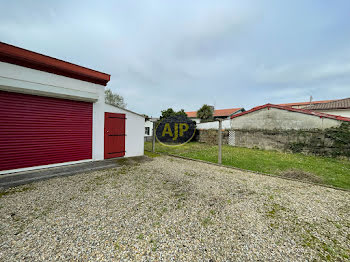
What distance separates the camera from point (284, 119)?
35.9 ft

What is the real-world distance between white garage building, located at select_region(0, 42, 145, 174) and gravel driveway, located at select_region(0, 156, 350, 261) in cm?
188

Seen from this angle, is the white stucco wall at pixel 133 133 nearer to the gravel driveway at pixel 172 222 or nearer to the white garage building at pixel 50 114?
the white garage building at pixel 50 114

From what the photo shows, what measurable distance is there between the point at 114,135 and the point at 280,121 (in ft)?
40.1

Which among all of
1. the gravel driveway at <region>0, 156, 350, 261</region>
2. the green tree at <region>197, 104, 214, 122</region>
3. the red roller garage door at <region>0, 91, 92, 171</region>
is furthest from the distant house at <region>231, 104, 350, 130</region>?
the green tree at <region>197, 104, 214, 122</region>

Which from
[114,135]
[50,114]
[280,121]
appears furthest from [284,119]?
[50,114]

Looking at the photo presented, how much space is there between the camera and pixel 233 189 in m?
3.78

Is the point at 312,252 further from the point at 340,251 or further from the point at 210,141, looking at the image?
the point at 210,141

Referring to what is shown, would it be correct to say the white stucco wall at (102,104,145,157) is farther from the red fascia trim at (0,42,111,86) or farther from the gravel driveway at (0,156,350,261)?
the gravel driveway at (0,156,350,261)

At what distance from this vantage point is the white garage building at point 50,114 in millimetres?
4535

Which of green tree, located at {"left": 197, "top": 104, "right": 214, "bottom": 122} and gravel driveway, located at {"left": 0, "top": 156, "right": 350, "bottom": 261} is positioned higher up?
green tree, located at {"left": 197, "top": 104, "right": 214, "bottom": 122}

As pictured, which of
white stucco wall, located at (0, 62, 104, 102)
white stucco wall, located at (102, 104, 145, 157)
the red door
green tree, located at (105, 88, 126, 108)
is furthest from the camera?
green tree, located at (105, 88, 126, 108)

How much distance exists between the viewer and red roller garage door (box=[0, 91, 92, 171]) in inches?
179

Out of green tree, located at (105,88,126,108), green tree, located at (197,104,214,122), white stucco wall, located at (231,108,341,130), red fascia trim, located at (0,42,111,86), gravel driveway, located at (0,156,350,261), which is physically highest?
green tree, located at (105,88,126,108)

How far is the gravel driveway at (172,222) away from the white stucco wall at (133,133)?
3.56 meters
